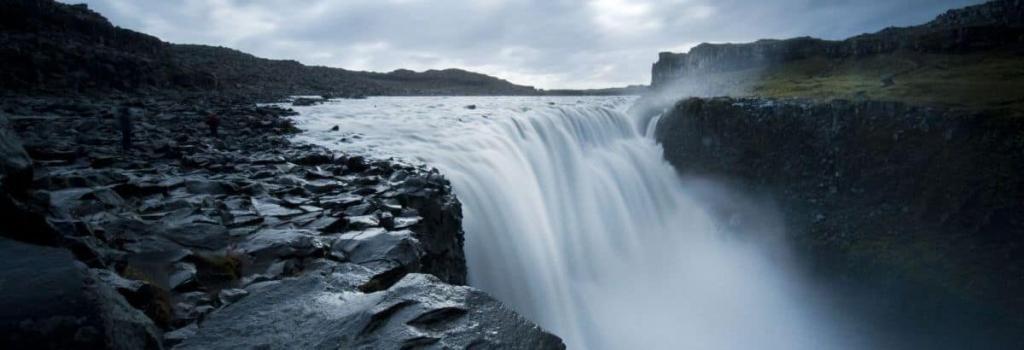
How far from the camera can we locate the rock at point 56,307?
1.89 metres

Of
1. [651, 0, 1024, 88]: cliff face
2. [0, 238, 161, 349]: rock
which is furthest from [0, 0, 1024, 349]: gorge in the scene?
[651, 0, 1024, 88]: cliff face

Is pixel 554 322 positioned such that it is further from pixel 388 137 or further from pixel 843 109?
pixel 843 109

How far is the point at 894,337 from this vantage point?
14.8m

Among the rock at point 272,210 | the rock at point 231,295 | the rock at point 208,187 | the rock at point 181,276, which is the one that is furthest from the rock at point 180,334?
the rock at point 208,187

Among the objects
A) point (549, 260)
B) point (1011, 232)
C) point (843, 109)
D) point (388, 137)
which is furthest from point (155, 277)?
point (843, 109)

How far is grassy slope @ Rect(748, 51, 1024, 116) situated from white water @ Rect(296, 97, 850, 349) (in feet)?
27.8

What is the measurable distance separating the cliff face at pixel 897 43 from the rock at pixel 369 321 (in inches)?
1502

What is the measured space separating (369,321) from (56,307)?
5.80 ft

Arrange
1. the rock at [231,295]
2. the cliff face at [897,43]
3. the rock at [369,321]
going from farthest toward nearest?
the cliff face at [897,43] → the rock at [231,295] → the rock at [369,321]

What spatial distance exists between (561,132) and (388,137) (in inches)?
391

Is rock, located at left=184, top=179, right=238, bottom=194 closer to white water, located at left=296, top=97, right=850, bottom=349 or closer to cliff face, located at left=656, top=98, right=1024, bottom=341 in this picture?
white water, located at left=296, top=97, right=850, bottom=349

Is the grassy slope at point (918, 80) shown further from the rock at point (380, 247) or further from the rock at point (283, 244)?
the rock at point (283, 244)

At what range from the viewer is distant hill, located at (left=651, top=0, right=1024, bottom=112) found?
19.3m

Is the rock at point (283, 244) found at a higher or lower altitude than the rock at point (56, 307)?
lower
